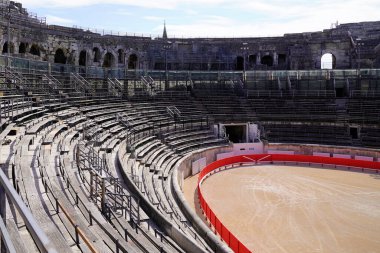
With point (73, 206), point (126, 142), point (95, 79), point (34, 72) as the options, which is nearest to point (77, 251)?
point (73, 206)

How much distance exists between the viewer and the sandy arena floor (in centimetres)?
1627

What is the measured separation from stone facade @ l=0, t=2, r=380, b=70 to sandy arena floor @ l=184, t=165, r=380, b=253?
23343 mm

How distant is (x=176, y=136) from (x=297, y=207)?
1310cm

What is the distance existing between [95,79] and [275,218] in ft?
74.0

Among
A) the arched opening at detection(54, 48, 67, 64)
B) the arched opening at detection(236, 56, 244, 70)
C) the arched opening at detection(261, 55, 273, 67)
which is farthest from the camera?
the arched opening at detection(236, 56, 244, 70)

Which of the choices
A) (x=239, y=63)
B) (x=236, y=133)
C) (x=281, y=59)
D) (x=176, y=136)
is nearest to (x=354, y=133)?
(x=236, y=133)

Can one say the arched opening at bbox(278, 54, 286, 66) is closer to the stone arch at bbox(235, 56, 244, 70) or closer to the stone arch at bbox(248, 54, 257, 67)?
the stone arch at bbox(248, 54, 257, 67)

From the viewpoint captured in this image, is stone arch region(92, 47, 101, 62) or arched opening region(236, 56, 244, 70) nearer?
stone arch region(92, 47, 101, 62)

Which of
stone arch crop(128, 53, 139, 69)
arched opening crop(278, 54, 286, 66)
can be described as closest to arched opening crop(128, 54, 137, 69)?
stone arch crop(128, 53, 139, 69)

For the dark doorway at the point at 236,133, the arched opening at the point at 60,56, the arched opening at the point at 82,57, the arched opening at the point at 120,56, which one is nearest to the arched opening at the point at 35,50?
the arched opening at the point at 60,56

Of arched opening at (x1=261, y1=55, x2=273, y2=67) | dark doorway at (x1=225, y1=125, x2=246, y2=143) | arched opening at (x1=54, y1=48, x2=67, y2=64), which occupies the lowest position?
dark doorway at (x1=225, y1=125, x2=246, y2=143)

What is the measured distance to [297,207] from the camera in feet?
69.3

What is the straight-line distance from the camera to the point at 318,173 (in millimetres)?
30078

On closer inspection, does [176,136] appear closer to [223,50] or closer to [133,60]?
[133,60]
